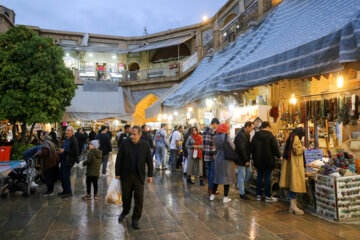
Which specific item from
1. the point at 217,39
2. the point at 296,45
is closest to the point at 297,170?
the point at 296,45

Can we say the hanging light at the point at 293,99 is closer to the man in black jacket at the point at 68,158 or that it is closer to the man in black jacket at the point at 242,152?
the man in black jacket at the point at 242,152

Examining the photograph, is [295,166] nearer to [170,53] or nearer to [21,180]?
[21,180]

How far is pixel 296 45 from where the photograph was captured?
4.68m

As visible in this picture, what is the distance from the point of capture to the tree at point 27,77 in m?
11.3

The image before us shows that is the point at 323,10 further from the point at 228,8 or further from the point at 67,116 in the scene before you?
the point at 67,116

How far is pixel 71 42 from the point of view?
998 inches

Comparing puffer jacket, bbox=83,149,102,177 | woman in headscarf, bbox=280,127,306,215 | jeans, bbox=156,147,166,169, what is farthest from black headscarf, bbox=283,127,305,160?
jeans, bbox=156,147,166,169

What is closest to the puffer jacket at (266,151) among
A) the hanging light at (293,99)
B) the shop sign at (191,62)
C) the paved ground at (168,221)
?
the paved ground at (168,221)

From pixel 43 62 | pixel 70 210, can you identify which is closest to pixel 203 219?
pixel 70 210

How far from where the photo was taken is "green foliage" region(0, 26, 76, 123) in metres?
11.3

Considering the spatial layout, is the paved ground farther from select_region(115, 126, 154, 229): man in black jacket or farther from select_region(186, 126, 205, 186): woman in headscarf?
select_region(186, 126, 205, 186): woman in headscarf

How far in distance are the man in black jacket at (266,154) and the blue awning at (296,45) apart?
1183 mm

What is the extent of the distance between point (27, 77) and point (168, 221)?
11.1 m

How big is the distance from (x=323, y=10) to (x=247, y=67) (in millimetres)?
1888
